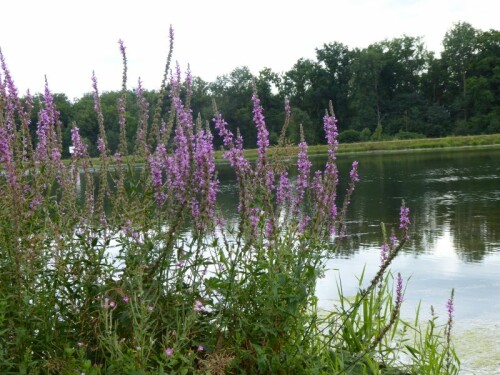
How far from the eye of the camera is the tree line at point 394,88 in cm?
7588

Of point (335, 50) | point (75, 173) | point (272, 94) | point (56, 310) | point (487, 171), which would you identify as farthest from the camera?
point (335, 50)

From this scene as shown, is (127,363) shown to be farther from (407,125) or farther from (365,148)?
(407,125)

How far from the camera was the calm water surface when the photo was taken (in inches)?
262

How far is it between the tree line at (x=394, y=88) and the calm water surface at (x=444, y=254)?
51.5 metres

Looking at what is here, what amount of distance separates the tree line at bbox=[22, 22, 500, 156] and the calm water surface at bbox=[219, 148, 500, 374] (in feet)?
169

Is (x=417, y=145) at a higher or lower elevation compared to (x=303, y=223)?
higher

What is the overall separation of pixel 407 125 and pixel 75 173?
7511 cm

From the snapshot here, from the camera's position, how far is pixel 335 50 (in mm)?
86188

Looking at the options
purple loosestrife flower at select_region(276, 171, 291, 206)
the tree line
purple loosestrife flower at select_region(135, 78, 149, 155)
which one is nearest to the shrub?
the tree line

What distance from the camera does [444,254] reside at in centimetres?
1066

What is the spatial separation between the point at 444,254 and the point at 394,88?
80.0m

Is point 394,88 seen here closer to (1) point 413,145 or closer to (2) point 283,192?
(1) point 413,145

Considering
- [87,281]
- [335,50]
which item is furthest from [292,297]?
[335,50]

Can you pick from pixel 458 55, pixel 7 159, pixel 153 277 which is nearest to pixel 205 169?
pixel 153 277
